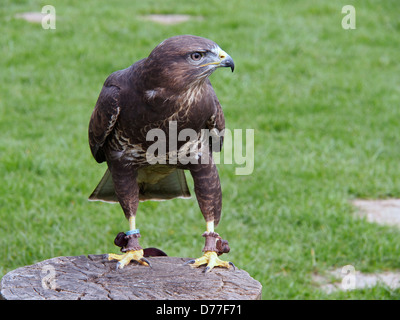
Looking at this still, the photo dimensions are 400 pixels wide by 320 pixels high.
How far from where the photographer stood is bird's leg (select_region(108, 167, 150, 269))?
3525mm

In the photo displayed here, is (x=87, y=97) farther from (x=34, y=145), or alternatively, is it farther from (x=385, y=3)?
(x=385, y=3)

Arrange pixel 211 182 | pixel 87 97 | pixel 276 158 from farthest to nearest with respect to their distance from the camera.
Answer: pixel 87 97, pixel 276 158, pixel 211 182

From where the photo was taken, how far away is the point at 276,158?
21.8 ft

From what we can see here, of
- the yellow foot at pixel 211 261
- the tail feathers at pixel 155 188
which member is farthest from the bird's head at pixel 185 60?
the yellow foot at pixel 211 261

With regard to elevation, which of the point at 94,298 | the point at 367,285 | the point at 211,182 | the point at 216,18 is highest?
the point at 216,18

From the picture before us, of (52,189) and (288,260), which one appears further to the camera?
(52,189)

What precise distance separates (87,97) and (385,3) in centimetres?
565

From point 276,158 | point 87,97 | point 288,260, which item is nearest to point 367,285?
point 288,260

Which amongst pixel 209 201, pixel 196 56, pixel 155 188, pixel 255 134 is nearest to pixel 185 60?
pixel 196 56

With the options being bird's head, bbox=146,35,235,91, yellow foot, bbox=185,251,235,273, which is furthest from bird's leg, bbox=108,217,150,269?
bird's head, bbox=146,35,235,91

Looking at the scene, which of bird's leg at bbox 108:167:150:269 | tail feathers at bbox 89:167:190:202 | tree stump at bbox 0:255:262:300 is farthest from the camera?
tail feathers at bbox 89:167:190:202

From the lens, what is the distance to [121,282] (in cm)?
340

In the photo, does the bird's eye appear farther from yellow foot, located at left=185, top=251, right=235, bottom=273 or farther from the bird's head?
yellow foot, located at left=185, top=251, right=235, bottom=273

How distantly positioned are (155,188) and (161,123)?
2.75ft
